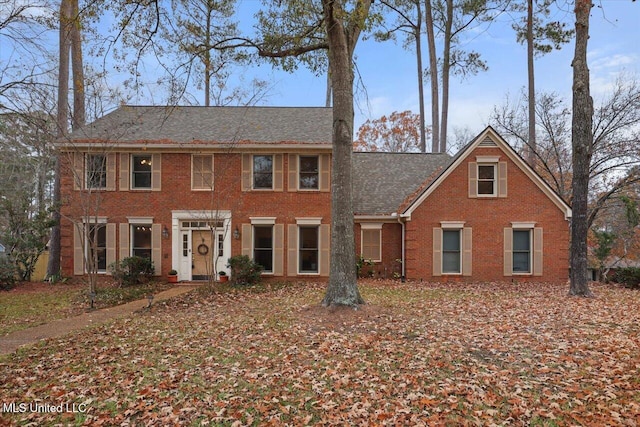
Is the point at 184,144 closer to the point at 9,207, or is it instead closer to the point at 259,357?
the point at 9,207

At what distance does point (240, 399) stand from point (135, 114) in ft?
49.2

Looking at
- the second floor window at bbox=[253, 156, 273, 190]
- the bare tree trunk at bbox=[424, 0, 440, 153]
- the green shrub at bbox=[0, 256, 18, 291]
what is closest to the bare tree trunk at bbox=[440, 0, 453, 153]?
the bare tree trunk at bbox=[424, 0, 440, 153]

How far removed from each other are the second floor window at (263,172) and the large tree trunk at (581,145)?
10.1 metres

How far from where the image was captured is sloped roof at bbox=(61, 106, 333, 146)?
45.8 feet

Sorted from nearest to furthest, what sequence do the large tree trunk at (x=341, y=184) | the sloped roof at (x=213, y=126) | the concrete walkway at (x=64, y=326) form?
1. the concrete walkway at (x=64, y=326)
2. the large tree trunk at (x=341, y=184)
3. the sloped roof at (x=213, y=126)

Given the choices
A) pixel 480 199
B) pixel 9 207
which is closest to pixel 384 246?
pixel 480 199

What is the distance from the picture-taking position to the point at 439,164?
17984mm

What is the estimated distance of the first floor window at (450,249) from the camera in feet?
48.2

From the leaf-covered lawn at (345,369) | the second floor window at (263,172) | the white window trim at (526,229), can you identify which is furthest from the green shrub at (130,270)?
the white window trim at (526,229)

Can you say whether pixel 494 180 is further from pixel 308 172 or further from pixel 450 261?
pixel 308 172

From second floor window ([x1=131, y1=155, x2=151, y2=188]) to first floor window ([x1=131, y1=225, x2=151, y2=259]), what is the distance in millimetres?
1688

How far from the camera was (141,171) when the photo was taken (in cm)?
1434

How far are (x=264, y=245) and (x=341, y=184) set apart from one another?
23.3 feet

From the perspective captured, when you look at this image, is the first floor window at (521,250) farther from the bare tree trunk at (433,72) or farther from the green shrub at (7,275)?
the green shrub at (7,275)
